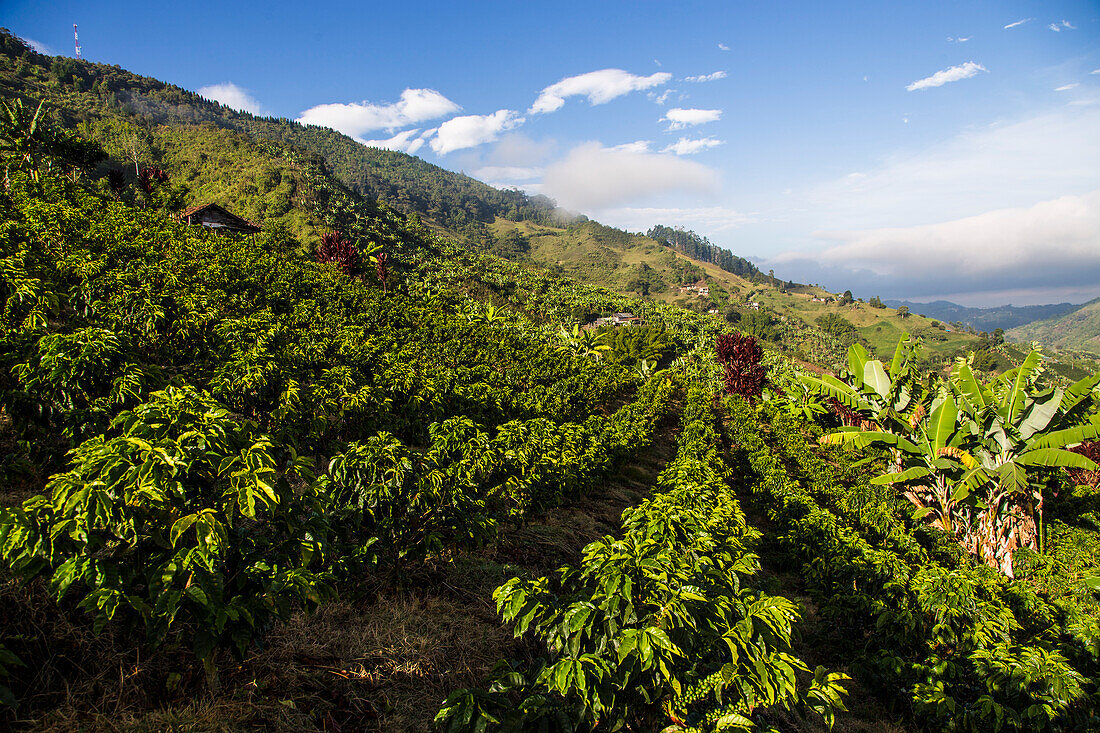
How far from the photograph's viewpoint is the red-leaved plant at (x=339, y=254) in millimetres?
25031

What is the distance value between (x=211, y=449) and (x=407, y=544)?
2.56 metres

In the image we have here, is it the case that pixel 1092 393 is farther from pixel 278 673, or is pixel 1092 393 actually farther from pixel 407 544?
pixel 278 673

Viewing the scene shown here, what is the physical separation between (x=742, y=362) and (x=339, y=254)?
2389cm

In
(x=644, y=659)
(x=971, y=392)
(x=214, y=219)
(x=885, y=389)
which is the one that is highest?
(x=214, y=219)

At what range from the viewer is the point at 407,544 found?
5.05 metres

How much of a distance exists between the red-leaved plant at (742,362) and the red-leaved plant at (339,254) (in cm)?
2116

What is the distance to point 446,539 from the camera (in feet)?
17.6

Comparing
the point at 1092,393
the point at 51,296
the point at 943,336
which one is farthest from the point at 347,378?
the point at 943,336

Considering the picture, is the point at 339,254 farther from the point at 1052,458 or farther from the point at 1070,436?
the point at 1070,436

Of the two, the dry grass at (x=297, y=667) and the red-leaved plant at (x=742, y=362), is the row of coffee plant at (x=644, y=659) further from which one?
the red-leaved plant at (x=742, y=362)

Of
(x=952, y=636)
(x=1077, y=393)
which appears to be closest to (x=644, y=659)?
(x=952, y=636)

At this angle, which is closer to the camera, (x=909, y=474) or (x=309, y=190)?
(x=909, y=474)

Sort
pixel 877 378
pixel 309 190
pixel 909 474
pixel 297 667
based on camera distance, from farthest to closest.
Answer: pixel 309 190 < pixel 877 378 < pixel 909 474 < pixel 297 667

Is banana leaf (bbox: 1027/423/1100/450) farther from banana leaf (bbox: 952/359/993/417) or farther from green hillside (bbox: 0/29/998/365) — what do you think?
green hillside (bbox: 0/29/998/365)
